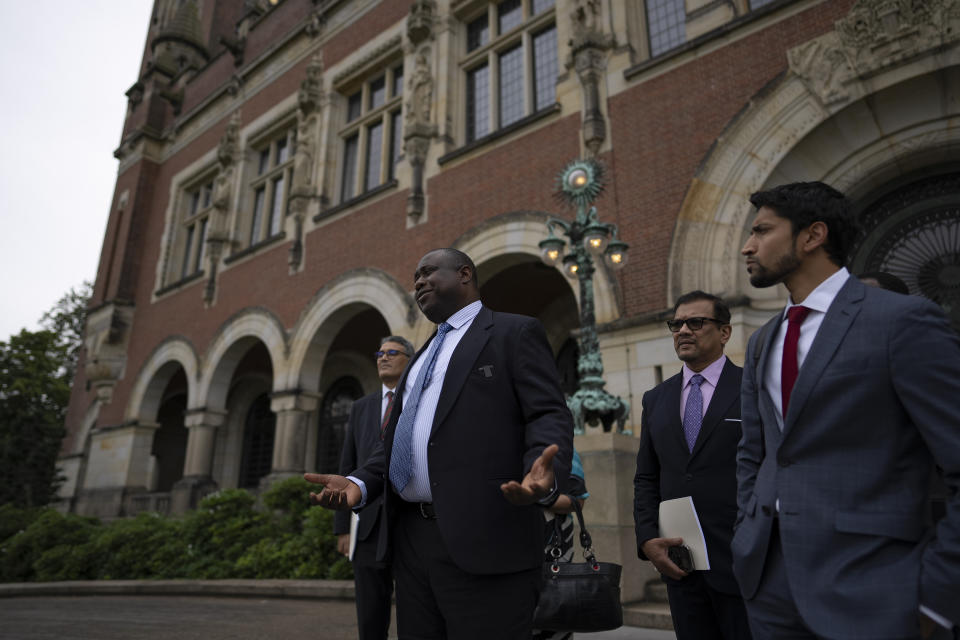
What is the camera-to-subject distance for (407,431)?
7.68ft

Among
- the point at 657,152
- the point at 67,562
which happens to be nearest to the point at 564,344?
the point at 657,152

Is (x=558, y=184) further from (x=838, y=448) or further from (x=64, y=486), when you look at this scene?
(x=64, y=486)

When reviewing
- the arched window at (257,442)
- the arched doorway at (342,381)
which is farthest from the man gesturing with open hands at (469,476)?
the arched window at (257,442)

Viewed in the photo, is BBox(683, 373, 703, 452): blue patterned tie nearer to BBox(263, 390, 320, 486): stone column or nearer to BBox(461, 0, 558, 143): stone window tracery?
BBox(461, 0, 558, 143): stone window tracery

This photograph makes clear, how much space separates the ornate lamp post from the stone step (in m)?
1.73

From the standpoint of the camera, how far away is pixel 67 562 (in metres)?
9.78

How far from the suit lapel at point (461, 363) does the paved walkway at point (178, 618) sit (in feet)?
10.6

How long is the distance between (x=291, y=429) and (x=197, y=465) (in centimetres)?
349

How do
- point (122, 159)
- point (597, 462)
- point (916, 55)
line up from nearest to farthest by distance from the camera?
point (597, 462)
point (916, 55)
point (122, 159)

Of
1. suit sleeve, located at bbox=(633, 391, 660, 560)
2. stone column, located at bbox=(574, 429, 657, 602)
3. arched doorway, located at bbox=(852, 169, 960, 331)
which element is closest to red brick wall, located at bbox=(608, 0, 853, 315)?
arched doorway, located at bbox=(852, 169, 960, 331)

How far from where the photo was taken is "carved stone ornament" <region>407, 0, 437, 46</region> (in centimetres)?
1257

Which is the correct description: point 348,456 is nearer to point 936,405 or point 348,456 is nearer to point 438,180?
point 936,405

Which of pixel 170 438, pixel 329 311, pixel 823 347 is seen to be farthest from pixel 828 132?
pixel 170 438

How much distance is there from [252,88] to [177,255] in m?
5.43
